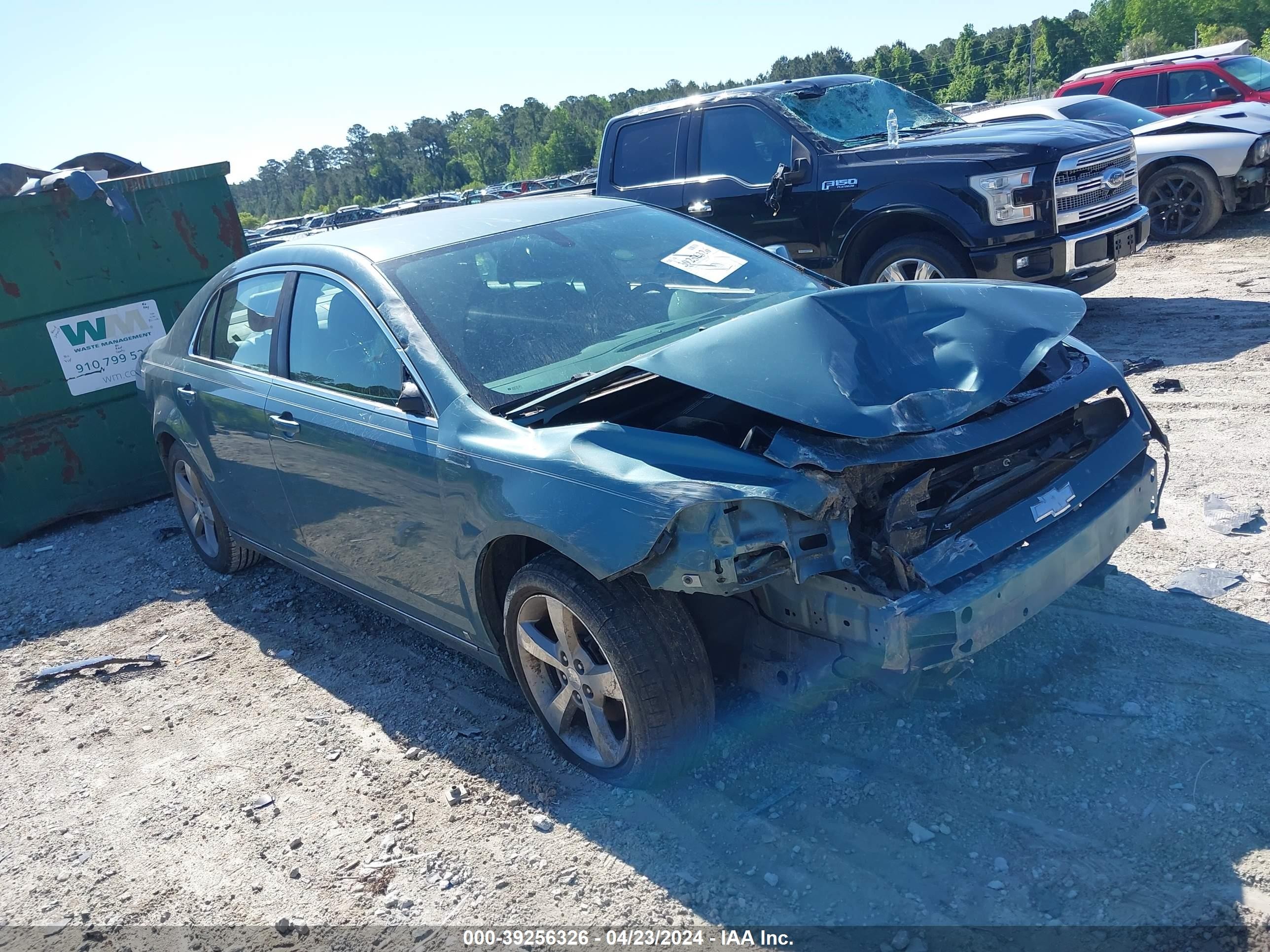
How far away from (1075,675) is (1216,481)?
2.02 meters

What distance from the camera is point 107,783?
412 cm

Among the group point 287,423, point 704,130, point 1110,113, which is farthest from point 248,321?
point 1110,113

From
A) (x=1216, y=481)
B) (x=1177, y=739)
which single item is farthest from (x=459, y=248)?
(x=1216, y=481)

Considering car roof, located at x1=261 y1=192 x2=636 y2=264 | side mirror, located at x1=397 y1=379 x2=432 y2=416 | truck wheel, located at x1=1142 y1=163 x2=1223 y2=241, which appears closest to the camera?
side mirror, located at x1=397 y1=379 x2=432 y2=416

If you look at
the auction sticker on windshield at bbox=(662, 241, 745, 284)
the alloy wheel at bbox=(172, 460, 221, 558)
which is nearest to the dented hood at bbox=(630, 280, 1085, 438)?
the auction sticker on windshield at bbox=(662, 241, 745, 284)

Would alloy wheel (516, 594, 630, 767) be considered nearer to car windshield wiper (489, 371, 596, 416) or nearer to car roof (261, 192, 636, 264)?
car windshield wiper (489, 371, 596, 416)

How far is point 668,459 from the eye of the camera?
120 inches

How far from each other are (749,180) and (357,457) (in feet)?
18.1

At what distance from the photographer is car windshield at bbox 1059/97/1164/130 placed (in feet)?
38.6

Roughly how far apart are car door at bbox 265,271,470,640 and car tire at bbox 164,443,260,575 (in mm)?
1292

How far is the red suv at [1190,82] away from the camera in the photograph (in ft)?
44.1

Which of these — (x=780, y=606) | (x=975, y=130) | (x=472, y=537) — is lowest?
(x=780, y=606)

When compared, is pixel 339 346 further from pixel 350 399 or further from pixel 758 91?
pixel 758 91

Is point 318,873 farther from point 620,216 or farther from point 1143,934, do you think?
point 620,216
